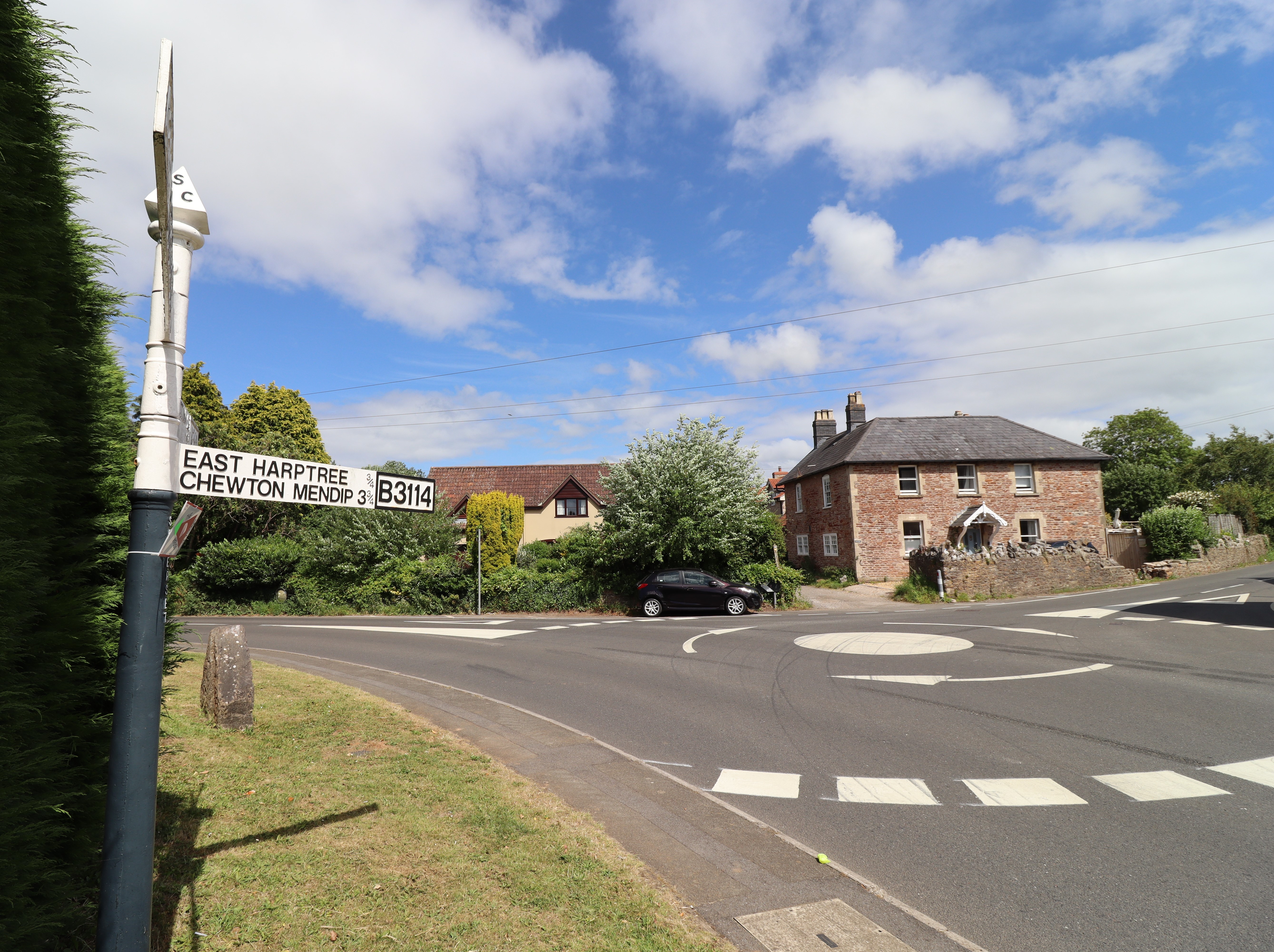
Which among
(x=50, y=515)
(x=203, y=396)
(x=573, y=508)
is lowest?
(x=50, y=515)

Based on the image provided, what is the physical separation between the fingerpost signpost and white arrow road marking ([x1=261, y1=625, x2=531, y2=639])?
1484cm

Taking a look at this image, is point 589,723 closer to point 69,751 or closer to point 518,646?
point 69,751

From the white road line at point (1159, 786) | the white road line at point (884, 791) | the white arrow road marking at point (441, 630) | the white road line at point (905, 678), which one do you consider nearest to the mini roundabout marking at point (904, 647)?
the white road line at point (905, 678)

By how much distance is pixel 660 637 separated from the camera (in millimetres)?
16562

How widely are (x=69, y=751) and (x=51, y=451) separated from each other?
5.25 ft

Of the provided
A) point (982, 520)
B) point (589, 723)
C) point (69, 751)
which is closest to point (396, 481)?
point (69, 751)

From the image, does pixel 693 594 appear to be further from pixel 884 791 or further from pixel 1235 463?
pixel 1235 463

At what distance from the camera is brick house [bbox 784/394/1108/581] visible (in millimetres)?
31750

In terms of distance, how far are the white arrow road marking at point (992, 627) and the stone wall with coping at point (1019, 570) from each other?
26.9ft

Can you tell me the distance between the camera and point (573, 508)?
44.2 m

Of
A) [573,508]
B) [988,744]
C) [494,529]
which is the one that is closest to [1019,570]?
[494,529]

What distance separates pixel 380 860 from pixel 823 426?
42.2m

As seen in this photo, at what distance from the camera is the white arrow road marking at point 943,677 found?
10430mm

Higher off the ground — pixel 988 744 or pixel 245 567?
pixel 245 567
